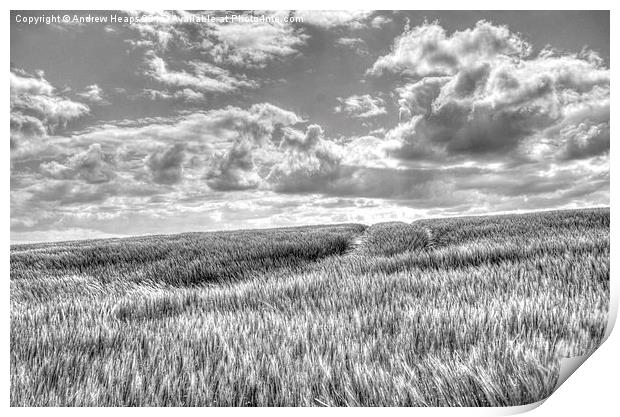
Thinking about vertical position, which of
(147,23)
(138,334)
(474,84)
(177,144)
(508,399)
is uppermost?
(147,23)

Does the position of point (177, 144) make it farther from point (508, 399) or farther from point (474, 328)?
point (508, 399)

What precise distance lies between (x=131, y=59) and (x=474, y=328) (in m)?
3.08

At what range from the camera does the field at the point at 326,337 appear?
1.98m

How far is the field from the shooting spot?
1980 millimetres

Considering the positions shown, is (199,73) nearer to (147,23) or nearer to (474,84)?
(147,23)

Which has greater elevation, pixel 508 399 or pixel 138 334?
pixel 138 334

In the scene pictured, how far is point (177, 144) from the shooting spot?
375 cm

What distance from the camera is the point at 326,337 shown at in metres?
2.32
